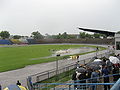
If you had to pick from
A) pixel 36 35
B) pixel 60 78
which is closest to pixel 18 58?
pixel 60 78

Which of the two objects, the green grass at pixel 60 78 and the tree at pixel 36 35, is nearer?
the green grass at pixel 60 78

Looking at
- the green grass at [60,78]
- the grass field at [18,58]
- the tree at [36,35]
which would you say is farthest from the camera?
the tree at [36,35]

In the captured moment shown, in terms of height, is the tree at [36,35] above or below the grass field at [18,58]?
above

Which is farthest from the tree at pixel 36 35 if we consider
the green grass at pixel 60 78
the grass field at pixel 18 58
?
the green grass at pixel 60 78

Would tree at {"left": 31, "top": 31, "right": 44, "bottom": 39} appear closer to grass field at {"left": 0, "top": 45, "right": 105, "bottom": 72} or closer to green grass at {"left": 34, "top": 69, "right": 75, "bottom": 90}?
grass field at {"left": 0, "top": 45, "right": 105, "bottom": 72}

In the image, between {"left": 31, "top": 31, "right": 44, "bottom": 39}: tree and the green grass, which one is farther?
{"left": 31, "top": 31, "right": 44, "bottom": 39}: tree

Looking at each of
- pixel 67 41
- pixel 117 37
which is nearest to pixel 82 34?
pixel 67 41

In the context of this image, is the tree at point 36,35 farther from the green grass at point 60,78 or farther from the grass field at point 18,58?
the green grass at point 60,78

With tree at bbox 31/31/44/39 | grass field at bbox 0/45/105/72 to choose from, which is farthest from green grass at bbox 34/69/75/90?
tree at bbox 31/31/44/39

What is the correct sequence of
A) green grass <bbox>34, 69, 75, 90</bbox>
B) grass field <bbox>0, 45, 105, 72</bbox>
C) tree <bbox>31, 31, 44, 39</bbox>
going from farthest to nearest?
tree <bbox>31, 31, 44, 39</bbox>
grass field <bbox>0, 45, 105, 72</bbox>
green grass <bbox>34, 69, 75, 90</bbox>

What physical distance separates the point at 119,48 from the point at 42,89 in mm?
20531

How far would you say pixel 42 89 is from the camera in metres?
13.3

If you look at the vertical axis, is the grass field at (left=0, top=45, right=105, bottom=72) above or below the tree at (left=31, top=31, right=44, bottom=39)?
below

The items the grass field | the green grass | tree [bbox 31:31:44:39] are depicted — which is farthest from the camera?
tree [bbox 31:31:44:39]
